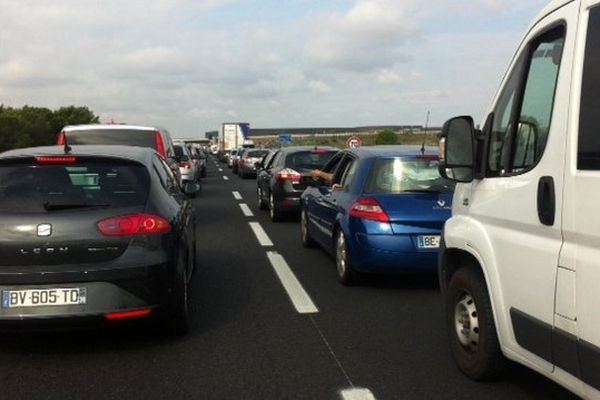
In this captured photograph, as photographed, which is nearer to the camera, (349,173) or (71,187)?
(71,187)

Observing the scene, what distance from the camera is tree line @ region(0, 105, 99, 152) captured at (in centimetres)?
6800

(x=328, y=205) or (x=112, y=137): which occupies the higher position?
(x=112, y=137)

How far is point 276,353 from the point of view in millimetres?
5051

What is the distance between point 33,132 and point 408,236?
249 feet

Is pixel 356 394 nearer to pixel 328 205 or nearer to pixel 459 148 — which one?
pixel 459 148

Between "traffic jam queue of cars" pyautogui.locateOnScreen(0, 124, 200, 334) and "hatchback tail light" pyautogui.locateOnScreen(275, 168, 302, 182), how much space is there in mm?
7544

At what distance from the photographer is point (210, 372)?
4.64m

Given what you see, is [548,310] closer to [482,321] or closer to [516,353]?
[516,353]

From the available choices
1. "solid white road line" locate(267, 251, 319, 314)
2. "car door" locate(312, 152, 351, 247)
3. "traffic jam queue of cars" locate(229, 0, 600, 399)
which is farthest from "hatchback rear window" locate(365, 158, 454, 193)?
"traffic jam queue of cars" locate(229, 0, 600, 399)

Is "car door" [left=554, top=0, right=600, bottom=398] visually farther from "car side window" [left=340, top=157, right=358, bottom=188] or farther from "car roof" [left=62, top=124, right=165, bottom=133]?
"car roof" [left=62, top=124, right=165, bottom=133]

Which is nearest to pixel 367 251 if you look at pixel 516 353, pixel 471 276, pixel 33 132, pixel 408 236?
pixel 408 236

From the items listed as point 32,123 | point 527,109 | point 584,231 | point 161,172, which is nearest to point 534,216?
point 584,231

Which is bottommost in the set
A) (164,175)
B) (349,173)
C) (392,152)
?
(349,173)

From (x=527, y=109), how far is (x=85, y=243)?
2.99 meters
